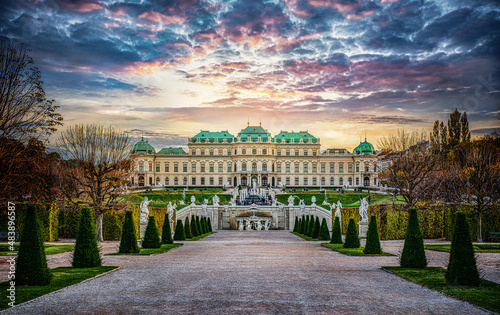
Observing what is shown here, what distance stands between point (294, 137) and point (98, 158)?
6844 centimetres

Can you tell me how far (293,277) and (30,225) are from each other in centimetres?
595

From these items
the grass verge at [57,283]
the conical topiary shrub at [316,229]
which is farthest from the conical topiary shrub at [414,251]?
the conical topiary shrub at [316,229]

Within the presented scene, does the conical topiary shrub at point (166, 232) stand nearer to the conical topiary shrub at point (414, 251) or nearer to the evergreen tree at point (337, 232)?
the evergreen tree at point (337, 232)

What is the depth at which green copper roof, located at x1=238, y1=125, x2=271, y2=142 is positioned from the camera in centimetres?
8550

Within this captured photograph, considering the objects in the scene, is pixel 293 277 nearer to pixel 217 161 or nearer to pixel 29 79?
pixel 29 79

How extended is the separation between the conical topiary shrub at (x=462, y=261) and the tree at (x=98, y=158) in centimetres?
1637

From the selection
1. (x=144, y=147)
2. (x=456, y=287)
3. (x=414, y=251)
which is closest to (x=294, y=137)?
(x=144, y=147)

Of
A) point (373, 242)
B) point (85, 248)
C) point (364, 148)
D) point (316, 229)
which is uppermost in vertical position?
point (364, 148)

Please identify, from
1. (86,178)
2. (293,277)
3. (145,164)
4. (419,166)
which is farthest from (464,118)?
(145,164)

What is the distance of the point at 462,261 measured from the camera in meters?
9.05

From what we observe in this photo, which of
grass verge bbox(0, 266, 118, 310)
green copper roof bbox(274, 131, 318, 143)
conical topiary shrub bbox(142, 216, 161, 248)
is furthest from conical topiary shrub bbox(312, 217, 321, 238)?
green copper roof bbox(274, 131, 318, 143)

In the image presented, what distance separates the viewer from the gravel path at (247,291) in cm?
712

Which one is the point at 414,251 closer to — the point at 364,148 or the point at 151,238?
the point at 151,238

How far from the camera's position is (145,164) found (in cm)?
8556
